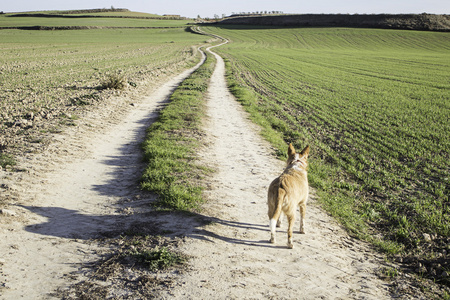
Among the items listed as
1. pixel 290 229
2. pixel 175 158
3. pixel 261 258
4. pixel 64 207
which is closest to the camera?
pixel 261 258

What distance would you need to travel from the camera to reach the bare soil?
4.68m

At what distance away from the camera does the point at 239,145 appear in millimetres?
12016

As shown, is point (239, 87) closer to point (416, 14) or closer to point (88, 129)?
point (88, 129)

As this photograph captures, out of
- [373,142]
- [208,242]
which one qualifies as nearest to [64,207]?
[208,242]

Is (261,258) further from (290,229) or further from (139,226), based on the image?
(139,226)

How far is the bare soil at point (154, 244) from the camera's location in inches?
184

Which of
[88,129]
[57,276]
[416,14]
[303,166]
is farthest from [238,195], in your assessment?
[416,14]

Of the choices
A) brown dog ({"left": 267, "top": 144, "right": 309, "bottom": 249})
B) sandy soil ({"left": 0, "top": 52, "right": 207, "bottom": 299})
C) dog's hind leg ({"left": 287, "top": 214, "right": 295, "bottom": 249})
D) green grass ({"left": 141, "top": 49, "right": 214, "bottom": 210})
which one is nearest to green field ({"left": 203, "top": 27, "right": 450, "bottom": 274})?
brown dog ({"left": 267, "top": 144, "right": 309, "bottom": 249})

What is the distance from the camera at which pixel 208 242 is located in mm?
5805

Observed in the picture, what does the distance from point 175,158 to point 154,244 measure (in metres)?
4.46

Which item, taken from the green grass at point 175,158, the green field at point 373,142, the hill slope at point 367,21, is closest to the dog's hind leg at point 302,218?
the green field at point 373,142

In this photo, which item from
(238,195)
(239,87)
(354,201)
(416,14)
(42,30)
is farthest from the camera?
(416,14)

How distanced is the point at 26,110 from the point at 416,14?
12441 centimetres

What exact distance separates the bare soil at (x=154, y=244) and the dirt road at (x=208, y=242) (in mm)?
20
